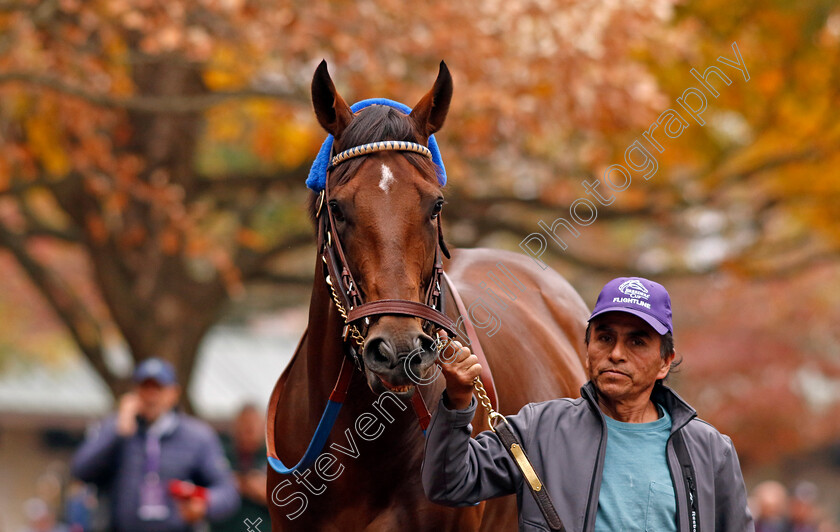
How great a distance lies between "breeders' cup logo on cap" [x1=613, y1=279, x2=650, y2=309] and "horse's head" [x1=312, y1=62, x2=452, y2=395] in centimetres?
60

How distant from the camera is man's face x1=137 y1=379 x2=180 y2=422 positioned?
23.3ft

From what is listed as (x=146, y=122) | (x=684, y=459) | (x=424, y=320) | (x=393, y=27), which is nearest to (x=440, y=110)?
(x=424, y=320)

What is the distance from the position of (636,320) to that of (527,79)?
7708mm

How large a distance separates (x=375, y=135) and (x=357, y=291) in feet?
1.86

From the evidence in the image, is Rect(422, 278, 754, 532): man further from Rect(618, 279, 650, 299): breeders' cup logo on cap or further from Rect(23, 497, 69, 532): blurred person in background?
Rect(23, 497, 69, 532): blurred person in background

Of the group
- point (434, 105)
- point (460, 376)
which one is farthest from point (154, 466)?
point (460, 376)

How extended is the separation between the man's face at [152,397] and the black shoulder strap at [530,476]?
13.5ft

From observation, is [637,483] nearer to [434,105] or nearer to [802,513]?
[434,105]

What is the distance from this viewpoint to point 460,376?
327cm

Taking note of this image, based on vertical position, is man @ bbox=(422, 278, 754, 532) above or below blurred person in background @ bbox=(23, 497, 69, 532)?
below

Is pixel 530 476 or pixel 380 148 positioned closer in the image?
pixel 530 476

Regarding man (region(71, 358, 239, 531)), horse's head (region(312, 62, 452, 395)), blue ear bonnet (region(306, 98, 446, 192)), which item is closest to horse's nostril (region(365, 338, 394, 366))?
horse's head (region(312, 62, 452, 395))

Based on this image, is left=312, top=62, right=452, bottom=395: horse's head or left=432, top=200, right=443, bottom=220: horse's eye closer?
left=312, top=62, right=452, bottom=395: horse's head

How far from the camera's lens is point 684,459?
128 inches
